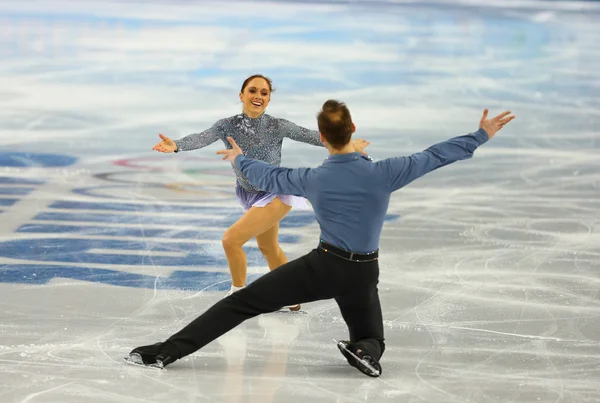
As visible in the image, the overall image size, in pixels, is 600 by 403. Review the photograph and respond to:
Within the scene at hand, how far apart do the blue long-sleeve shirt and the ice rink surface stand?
638 millimetres

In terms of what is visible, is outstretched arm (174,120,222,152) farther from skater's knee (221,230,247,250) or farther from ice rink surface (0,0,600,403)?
ice rink surface (0,0,600,403)

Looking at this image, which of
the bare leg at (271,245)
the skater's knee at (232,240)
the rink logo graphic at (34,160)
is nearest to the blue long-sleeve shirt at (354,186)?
the skater's knee at (232,240)

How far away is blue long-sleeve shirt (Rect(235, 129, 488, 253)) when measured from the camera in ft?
15.3

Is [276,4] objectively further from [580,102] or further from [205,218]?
[205,218]

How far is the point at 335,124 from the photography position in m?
4.62

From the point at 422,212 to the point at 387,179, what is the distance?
3.33m

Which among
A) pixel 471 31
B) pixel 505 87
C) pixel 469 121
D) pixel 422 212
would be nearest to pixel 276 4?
pixel 471 31

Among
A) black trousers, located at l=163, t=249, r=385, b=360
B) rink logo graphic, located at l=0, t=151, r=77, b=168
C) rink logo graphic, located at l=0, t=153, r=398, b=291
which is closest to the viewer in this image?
black trousers, located at l=163, t=249, r=385, b=360

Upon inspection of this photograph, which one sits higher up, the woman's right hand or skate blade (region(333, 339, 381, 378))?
the woman's right hand

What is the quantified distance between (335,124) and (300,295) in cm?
76

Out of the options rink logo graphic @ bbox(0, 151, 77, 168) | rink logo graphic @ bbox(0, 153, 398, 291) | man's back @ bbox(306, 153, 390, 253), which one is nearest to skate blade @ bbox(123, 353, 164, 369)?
man's back @ bbox(306, 153, 390, 253)

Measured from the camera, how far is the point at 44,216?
24.9 ft

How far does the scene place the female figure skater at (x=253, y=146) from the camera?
564cm

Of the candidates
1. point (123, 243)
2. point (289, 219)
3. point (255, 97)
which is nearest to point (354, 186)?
point (255, 97)
